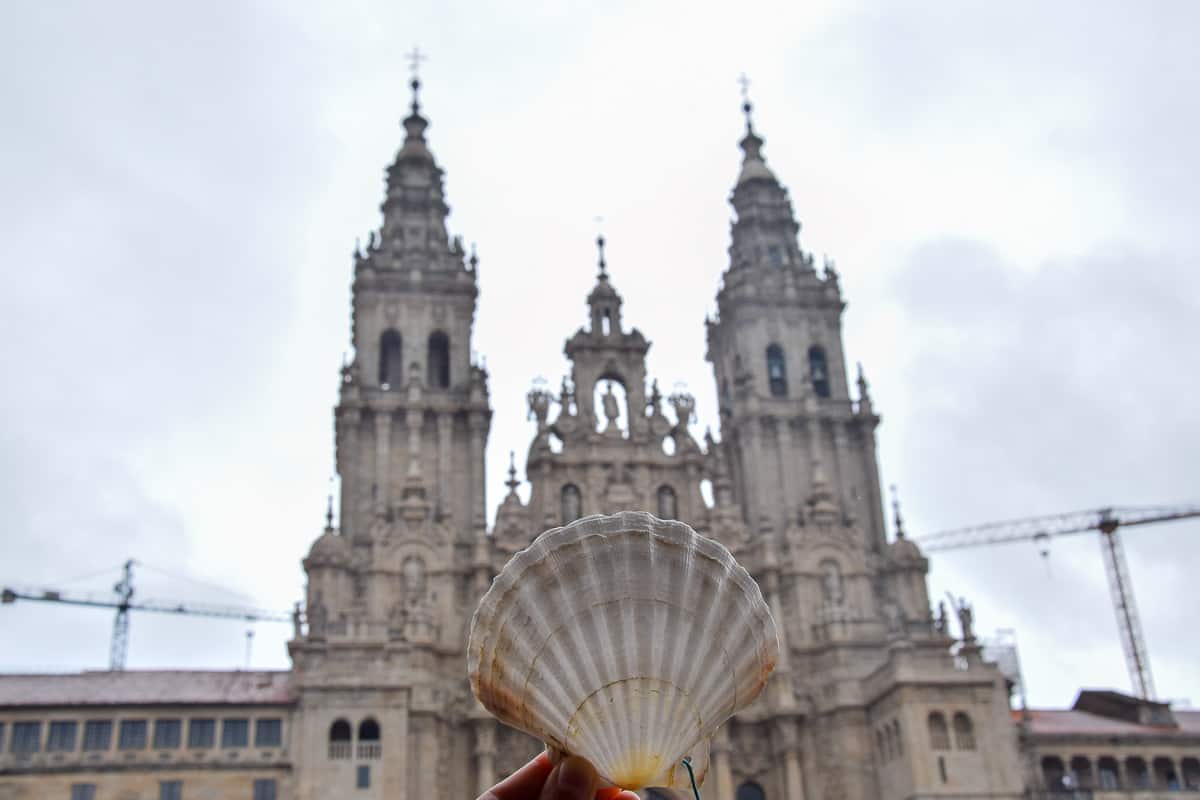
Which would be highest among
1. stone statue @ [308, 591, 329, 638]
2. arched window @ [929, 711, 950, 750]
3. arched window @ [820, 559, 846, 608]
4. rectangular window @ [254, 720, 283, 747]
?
arched window @ [820, 559, 846, 608]

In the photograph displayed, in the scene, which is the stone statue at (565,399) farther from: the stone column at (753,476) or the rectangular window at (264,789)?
the rectangular window at (264,789)

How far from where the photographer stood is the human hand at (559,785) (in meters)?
5.15

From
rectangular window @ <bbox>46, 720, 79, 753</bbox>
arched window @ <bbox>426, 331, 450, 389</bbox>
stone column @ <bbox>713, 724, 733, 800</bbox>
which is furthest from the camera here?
arched window @ <bbox>426, 331, 450, 389</bbox>

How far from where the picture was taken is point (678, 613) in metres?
5.73

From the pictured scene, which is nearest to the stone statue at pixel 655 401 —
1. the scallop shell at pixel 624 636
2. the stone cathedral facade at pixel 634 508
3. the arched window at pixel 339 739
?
the stone cathedral facade at pixel 634 508

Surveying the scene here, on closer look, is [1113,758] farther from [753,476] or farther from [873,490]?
[753,476]

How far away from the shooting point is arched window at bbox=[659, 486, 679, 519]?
213 feet

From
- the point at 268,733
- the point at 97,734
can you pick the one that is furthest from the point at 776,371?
the point at 97,734

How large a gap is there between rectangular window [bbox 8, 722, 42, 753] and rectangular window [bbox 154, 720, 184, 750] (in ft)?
14.8

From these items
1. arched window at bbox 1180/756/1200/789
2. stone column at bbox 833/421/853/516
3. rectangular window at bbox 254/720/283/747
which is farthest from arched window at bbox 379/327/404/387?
arched window at bbox 1180/756/1200/789

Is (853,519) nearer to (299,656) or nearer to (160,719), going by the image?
(299,656)

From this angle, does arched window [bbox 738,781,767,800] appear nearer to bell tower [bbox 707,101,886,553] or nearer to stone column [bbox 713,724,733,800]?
stone column [bbox 713,724,733,800]

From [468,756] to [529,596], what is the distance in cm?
5346

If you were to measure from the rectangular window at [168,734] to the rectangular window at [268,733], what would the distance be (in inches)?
117
